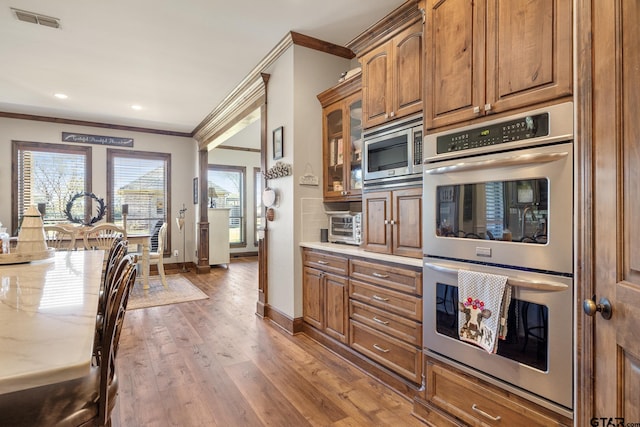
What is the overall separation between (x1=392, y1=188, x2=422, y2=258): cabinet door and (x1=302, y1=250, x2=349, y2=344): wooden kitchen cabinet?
1.79 feet

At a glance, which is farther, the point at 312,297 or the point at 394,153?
the point at 312,297

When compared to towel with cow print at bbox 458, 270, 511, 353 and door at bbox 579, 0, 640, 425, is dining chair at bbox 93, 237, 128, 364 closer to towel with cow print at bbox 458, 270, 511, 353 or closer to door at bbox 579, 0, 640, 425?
towel with cow print at bbox 458, 270, 511, 353

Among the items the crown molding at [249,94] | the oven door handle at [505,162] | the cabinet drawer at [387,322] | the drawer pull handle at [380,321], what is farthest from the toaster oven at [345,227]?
the crown molding at [249,94]

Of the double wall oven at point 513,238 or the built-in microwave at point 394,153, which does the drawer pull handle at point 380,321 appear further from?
the built-in microwave at point 394,153

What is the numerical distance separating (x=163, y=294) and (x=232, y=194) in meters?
3.81

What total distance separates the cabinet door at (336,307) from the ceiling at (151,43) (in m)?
2.26

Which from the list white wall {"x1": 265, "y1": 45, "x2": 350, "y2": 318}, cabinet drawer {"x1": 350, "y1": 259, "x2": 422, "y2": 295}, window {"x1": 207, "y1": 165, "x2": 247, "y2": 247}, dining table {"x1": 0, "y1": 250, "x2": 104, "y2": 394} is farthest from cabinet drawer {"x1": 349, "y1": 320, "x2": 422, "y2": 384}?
window {"x1": 207, "y1": 165, "x2": 247, "y2": 247}

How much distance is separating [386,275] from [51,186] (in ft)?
20.1

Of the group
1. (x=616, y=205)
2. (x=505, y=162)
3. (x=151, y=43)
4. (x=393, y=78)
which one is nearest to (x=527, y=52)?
(x=505, y=162)

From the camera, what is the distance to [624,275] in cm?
97

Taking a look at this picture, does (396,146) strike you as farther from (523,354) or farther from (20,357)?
(20,357)

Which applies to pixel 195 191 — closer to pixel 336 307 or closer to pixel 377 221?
pixel 336 307

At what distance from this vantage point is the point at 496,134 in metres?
1.50

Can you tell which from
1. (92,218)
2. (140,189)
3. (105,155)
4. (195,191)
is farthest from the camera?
(195,191)
